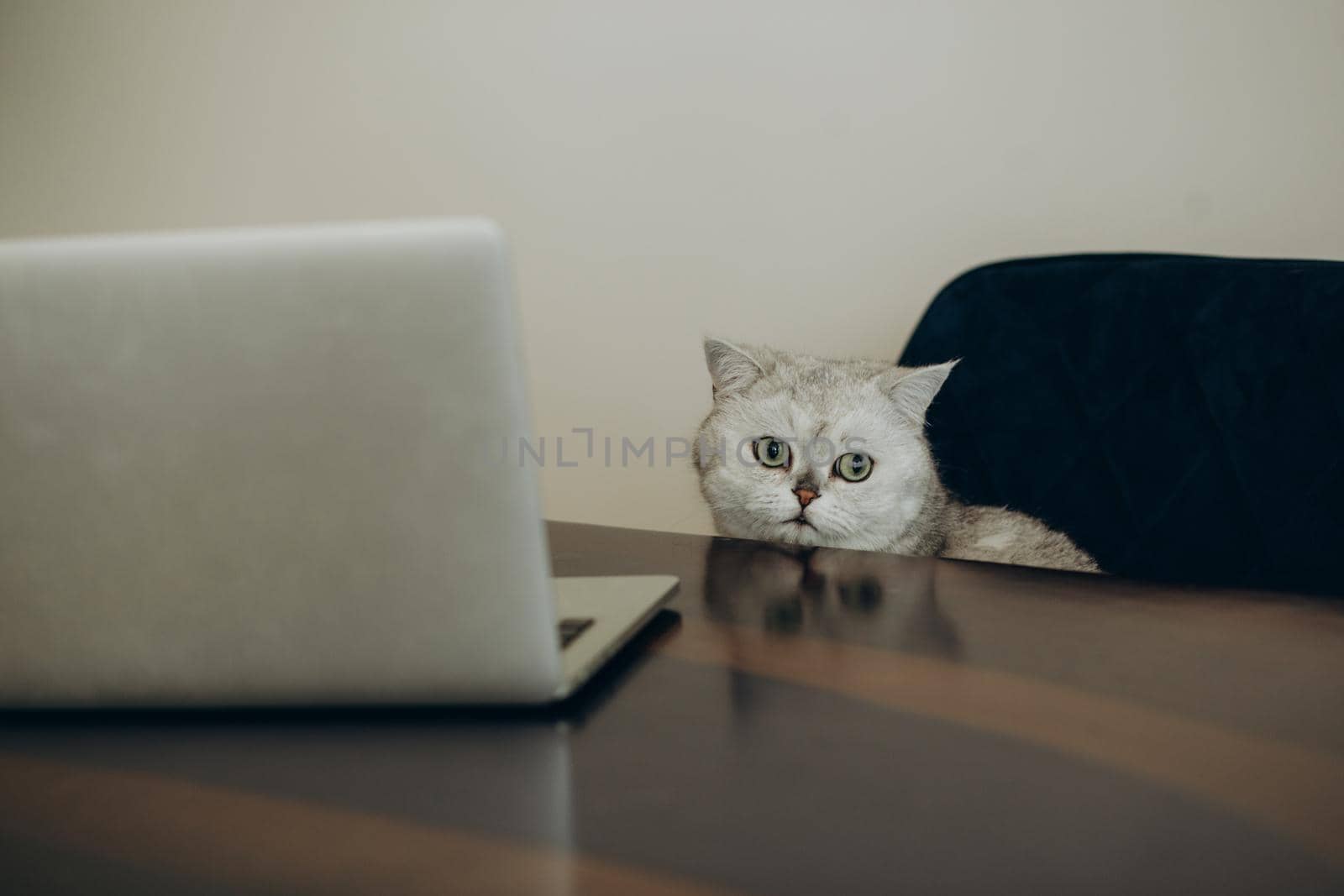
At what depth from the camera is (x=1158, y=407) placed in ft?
4.05

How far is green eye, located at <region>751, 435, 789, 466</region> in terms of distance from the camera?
4.10 feet

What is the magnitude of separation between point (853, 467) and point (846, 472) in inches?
0.5

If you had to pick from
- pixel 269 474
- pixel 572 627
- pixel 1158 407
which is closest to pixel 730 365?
pixel 1158 407

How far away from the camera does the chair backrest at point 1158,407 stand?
1146mm

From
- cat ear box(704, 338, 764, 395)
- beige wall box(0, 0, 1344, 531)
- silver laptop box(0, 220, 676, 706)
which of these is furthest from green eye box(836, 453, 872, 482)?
silver laptop box(0, 220, 676, 706)

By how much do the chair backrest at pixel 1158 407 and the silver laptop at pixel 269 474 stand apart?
39.5 inches

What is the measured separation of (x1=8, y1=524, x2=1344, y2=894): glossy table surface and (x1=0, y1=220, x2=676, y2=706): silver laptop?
0.11 ft

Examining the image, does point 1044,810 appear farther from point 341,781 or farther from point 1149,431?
point 1149,431

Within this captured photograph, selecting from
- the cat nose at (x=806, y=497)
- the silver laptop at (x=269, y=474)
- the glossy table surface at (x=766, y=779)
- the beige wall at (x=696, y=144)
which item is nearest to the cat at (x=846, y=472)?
the cat nose at (x=806, y=497)

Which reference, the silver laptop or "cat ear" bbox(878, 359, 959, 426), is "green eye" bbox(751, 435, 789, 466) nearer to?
"cat ear" bbox(878, 359, 959, 426)

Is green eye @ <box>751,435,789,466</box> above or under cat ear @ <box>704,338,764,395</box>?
under

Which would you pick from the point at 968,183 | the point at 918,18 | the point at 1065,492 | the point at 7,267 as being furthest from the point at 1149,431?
the point at 7,267

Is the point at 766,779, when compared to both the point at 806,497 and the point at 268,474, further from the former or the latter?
the point at 806,497

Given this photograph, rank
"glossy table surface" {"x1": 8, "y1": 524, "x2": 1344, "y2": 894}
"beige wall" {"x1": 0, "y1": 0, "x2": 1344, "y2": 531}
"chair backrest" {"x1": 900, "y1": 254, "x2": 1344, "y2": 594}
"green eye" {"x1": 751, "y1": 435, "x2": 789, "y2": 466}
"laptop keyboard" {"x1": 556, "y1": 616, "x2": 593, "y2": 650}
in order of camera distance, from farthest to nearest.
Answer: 1. "beige wall" {"x1": 0, "y1": 0, "x2": 1344, "y2": 531}
2. "green eye" {"x1": 751, "y1": 435, "x2": 789, "y2": 466}
3. "chair backrest" {"x1": 900, "y1": 254, "x2": 1344, "y2": 594}
4. "laptop keyboard" {"x1": 556, "y1": 616, "x2": 593, "y2": 650}
5. "glossy table surface" {"x1": 8, "y1": 524, "x2": 1344, "y2": 894}
